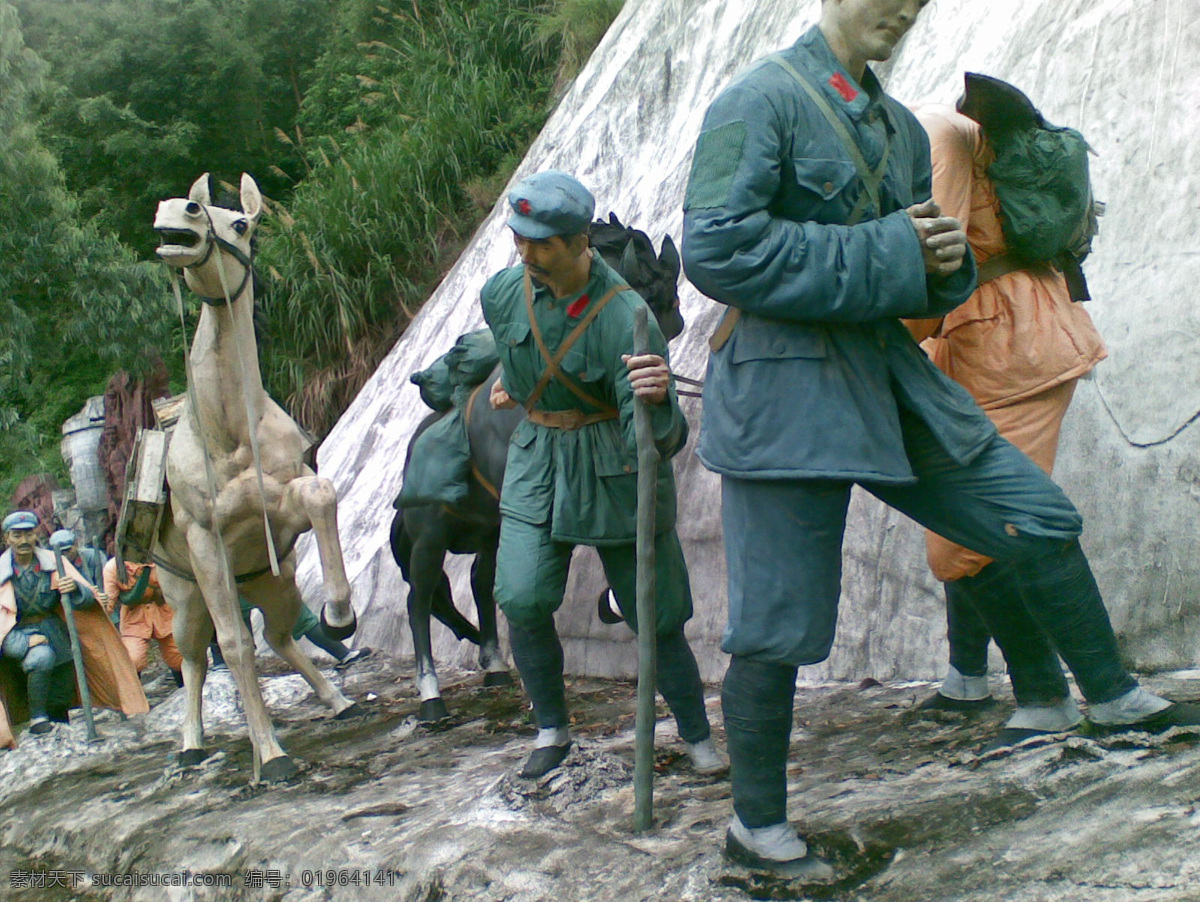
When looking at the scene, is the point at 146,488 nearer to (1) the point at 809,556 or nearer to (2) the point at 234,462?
(2) the point at 234,462

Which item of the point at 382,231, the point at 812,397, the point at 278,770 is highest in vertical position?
the point at 382,231

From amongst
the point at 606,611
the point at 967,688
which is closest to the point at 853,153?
the point at 967,688

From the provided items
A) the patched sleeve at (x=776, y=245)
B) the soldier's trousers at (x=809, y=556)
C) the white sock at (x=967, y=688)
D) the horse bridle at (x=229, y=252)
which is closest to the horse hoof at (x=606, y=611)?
the white sock at (x=967, y=688)

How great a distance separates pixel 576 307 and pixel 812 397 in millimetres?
1596

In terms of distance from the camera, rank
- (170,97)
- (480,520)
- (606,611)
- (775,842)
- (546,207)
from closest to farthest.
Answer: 1. (775,842)
2. (546,207)
3. (606,611)
4. (480,520)
5. (170,97)

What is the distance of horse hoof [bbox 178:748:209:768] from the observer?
5.76 m

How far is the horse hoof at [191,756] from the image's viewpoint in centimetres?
576

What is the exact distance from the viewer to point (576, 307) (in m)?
4.36

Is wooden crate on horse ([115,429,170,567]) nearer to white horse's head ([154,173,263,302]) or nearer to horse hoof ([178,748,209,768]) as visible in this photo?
white horse's head ([154,173,263,302])

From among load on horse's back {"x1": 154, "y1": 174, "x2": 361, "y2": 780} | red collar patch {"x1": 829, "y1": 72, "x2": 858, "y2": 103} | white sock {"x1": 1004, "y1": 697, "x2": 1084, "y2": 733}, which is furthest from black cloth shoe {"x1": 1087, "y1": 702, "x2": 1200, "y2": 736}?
load on horse's back {"x1": 154, "y1": 174, "x2": 361, "y2": 780}

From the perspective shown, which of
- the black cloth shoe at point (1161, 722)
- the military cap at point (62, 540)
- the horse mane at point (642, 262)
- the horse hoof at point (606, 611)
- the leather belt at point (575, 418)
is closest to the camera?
the black cloth shoe at point (1161, 722)

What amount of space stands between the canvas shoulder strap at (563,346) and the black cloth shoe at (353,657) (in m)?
4.25

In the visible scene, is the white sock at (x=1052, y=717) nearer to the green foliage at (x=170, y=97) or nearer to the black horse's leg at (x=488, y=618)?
the black horse's leg at (x=488, y=618)

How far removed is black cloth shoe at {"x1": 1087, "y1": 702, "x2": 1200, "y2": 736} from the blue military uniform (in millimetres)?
328
